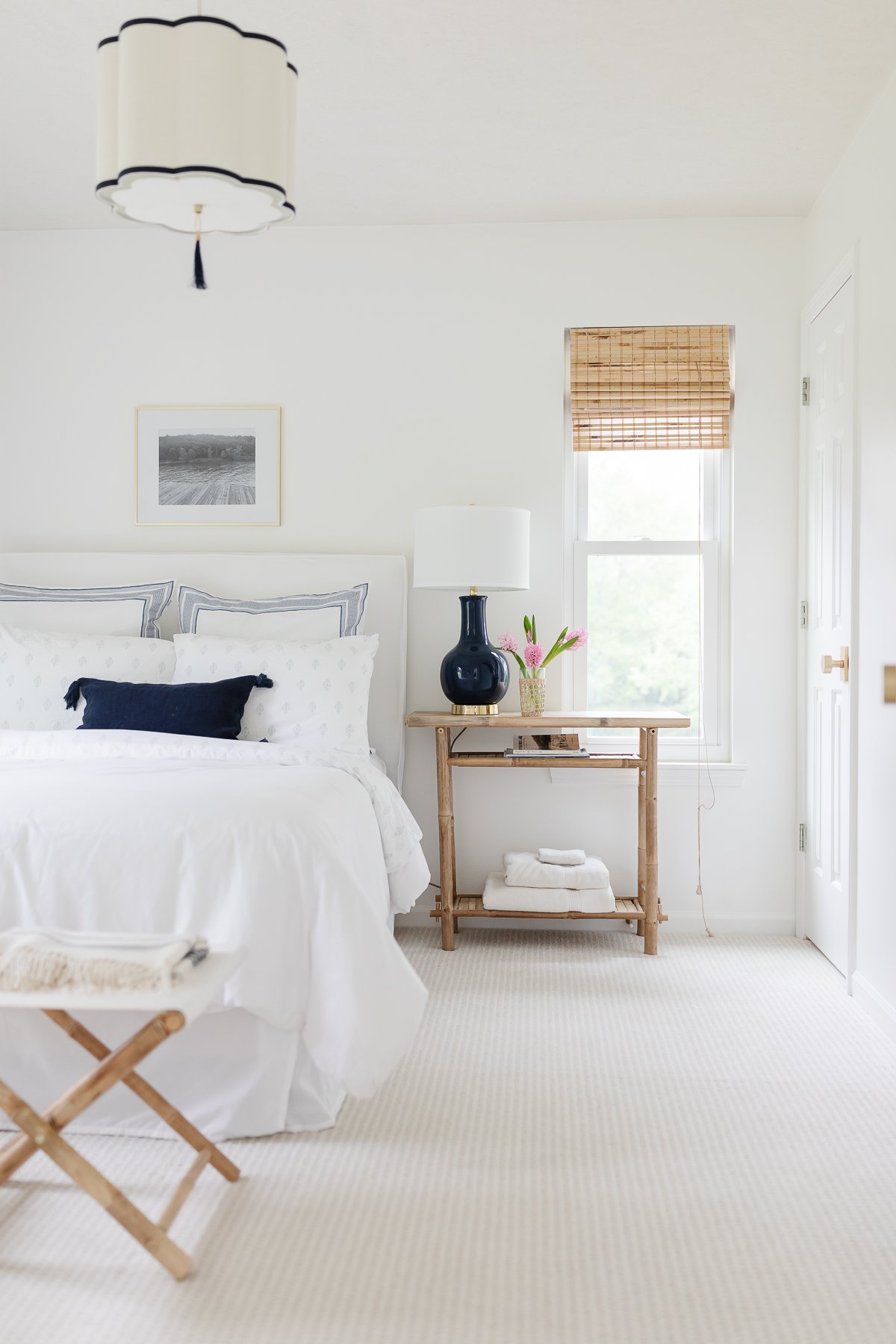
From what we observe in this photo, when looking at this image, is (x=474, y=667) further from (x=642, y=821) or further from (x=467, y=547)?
(x=642, y=821)

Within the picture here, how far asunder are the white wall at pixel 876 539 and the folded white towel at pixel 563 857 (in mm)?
984

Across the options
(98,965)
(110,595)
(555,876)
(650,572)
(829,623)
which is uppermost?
(650,572)

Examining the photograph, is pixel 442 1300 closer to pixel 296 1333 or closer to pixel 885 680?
pixel 296 1333

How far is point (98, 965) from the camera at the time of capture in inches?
66.4

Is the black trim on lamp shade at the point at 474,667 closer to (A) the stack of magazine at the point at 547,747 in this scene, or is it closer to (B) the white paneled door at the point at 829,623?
(A) the stack of magazine at the point at 547,747

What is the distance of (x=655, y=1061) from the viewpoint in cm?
271

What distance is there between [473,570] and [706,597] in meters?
1.02

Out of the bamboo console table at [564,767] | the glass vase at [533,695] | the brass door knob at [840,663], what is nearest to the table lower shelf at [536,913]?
the bamboo console table at [564,767]

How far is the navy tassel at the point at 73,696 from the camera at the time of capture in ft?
11.0

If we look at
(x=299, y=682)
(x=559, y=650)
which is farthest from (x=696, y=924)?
(x=299, y=682)

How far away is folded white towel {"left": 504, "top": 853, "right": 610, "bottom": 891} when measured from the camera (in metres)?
3.68

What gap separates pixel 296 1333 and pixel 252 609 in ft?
8.46

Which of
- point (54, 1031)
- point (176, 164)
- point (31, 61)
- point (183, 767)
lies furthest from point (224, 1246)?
point (31, 61)

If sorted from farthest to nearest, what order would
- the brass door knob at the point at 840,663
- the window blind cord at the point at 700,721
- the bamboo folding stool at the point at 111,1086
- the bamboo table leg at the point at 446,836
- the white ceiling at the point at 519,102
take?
the window blind cord at the point at 700,721
the bamboo table leg at the point at 446,836
the brass door knob at the point at 840,663
the white ceiling at the point at 519,102
the bamboo folding stool at the point at 111,1086
